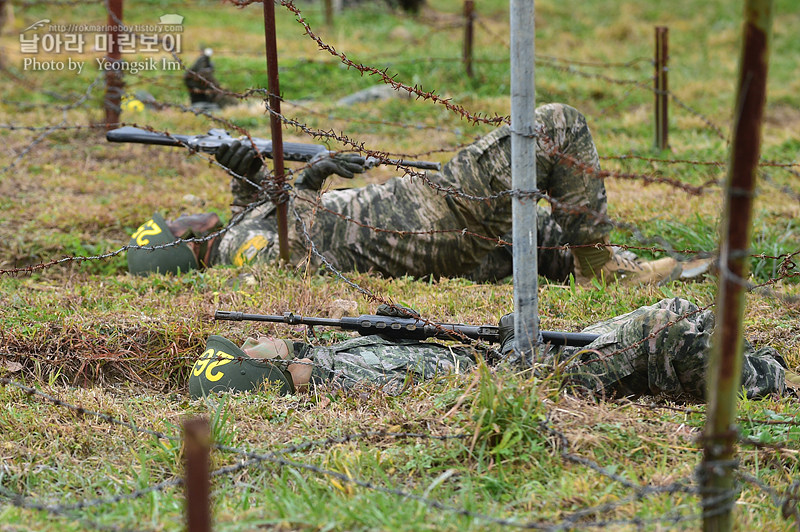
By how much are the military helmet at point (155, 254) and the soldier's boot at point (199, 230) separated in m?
0.15

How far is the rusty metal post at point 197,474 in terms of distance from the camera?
4.56 ft

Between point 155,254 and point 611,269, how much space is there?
8.71 feet

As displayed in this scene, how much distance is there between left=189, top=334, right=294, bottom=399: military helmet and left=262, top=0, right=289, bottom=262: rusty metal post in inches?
49.9

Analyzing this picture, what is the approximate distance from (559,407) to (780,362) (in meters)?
1.15

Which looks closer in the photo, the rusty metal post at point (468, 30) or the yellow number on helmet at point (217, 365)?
the yellow number on helmet at point (217, 365)

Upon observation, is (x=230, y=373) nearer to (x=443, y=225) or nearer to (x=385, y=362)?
(x=385, y=362)

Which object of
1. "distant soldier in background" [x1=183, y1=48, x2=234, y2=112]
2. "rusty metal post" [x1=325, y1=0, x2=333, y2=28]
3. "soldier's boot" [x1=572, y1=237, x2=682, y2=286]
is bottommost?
"soldier's boot" [x1=572, y1=237, x2=682, y2=286]

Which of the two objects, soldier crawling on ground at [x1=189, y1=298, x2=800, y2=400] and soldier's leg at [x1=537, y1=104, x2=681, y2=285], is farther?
soldier's leg at [x1=537, y1=104, x2=681, y2=285]

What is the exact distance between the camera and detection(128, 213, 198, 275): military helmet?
14.9 feet

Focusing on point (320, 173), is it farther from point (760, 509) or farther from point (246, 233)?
point (760, 509)

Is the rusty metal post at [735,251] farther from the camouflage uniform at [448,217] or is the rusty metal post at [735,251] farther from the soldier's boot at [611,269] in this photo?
the soldier's boot at [611,269]

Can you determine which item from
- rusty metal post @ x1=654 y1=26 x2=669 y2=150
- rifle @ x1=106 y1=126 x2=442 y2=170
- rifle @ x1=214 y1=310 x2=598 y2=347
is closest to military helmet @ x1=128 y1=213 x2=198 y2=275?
rifle @ x1=106 y1=126 x2=442 y2=170

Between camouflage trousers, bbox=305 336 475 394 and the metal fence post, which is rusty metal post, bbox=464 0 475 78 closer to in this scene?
camouflage trousers, bbox=305 336 475 394

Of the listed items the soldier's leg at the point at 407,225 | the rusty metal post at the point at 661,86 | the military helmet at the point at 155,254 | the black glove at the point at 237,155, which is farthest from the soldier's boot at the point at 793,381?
the rusty metal post at the point at 661,86
